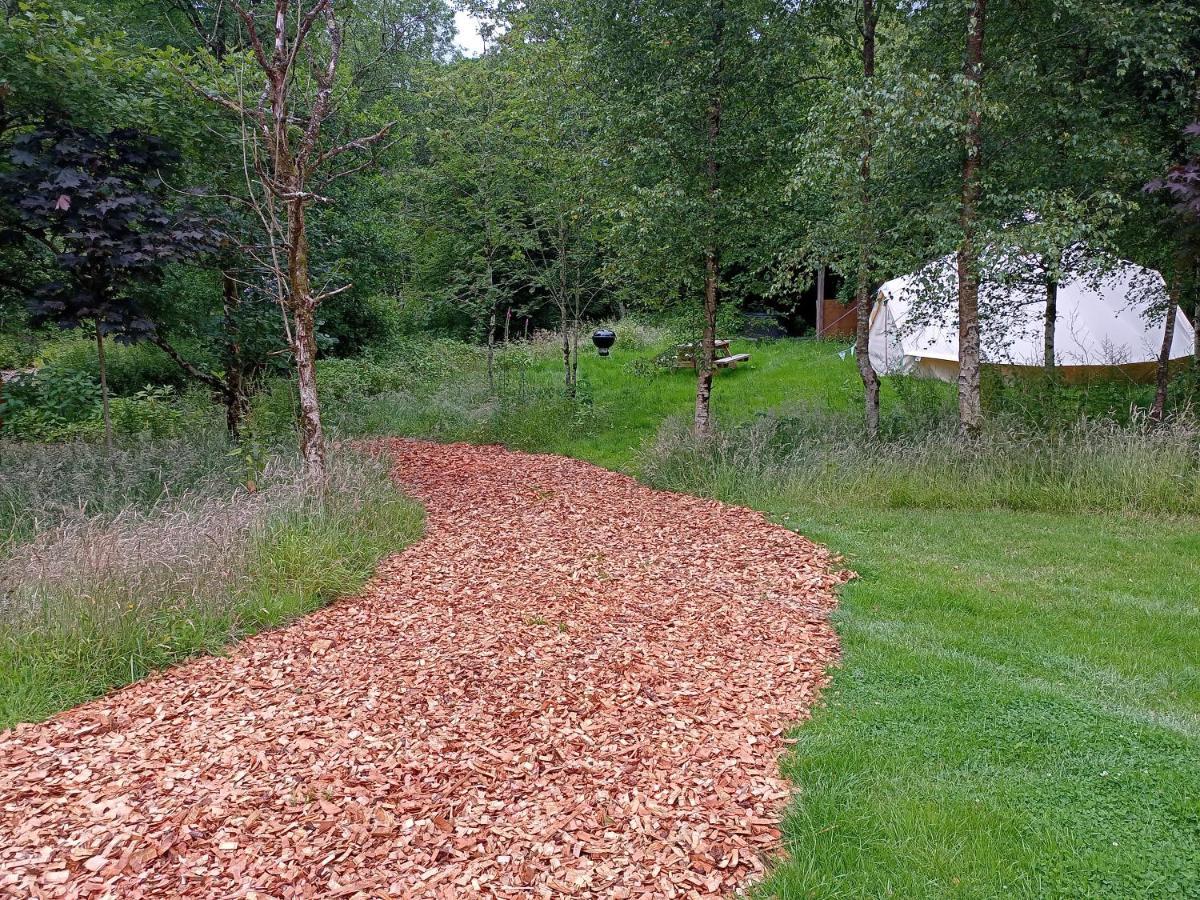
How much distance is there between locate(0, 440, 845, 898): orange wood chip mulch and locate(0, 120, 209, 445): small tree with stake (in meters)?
3.14

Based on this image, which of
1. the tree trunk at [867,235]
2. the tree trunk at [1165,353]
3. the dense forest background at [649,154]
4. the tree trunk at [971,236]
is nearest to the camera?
the dense forest background at [649,154]

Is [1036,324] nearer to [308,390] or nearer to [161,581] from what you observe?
[308,390]

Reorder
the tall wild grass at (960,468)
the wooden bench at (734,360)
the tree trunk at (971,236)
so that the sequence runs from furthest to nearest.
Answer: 1. the wooden bench at (734,360)
2. the tree trunk at (971,236)
3. the tall wild grass at (960,468)

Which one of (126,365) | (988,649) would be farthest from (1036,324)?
(126,365)

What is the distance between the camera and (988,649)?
3447 mm

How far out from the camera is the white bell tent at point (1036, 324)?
7288 millimetres

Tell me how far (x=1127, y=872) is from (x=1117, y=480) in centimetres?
472

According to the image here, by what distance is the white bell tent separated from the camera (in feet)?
23.9

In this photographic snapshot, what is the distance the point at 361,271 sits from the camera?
891 centimetres

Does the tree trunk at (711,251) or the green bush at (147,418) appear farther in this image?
the green bush at (147,418)

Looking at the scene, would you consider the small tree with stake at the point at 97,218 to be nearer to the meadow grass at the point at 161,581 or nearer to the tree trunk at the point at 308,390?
the tree trunk at the point at 308,390

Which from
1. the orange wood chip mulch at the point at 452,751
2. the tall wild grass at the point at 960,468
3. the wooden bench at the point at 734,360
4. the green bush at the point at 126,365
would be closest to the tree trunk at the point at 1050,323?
the tall wild grass at the point at 960,468

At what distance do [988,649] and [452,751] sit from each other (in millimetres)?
2563

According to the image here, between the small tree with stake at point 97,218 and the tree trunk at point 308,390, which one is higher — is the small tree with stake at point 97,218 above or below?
above
